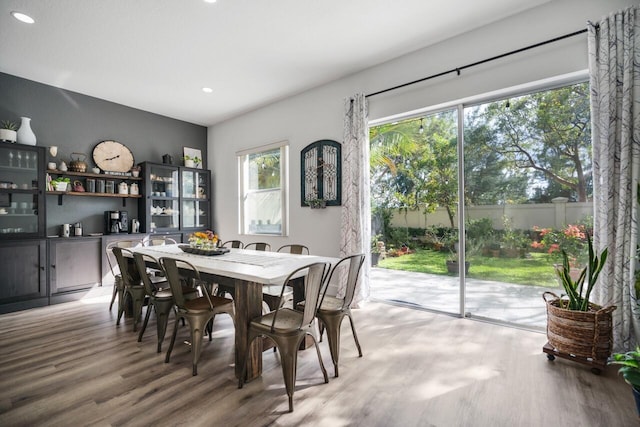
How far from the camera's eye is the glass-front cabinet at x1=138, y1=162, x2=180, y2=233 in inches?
195

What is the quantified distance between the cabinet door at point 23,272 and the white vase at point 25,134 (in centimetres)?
127

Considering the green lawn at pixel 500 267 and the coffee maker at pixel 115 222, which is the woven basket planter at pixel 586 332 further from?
the coffee maker at pixel 115 222

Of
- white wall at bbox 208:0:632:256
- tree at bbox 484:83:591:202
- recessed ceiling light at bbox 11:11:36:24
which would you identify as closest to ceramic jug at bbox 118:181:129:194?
white wall at bbox 208:0:632:256

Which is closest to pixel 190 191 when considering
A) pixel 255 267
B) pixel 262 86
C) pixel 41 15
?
pixel 262 86

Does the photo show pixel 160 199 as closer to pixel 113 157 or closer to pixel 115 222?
pixel 115 222

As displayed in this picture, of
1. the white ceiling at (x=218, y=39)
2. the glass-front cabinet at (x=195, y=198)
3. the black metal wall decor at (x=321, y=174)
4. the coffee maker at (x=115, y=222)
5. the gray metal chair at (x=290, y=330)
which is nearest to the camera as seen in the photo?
the gray metal chair at (x=290, y=330)

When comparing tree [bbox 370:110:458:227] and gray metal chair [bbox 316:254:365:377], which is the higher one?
tree [bbox 370:110:458:227]

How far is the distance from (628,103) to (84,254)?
6045 millimetres

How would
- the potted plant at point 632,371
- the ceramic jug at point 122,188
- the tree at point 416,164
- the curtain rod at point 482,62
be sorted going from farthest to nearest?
the ceramic jug at point 122,188 < the tree at point 416,164 < the curtain rod at point 482,62 < the potted plant at point 632,371

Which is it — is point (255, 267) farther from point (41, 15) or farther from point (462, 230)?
point (41, 15)

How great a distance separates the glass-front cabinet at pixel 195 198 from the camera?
5516mm

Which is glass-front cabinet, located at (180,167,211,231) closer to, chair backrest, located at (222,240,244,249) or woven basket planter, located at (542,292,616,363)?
chair backrest, located at (222,240,244,249)

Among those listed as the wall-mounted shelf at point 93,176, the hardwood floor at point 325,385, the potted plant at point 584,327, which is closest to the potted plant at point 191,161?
the wall-mounted shelf at point 93,176

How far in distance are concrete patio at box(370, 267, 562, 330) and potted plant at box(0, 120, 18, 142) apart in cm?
480
